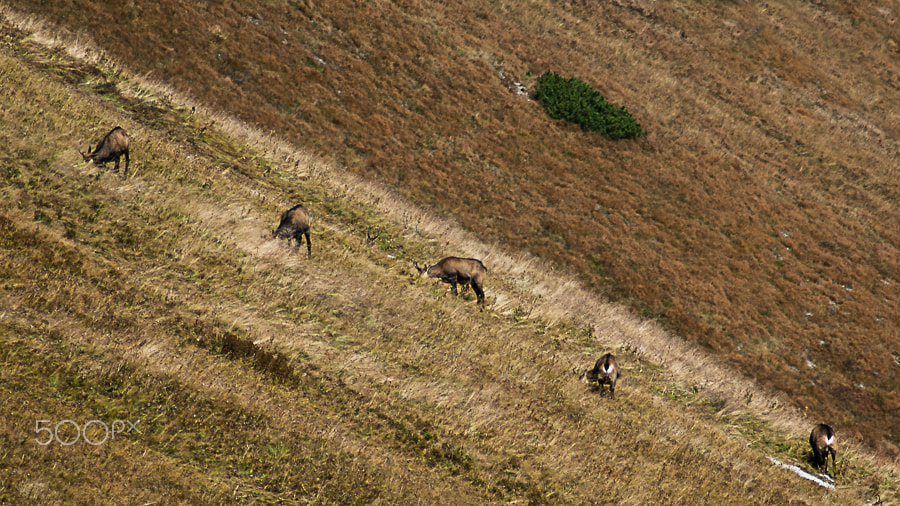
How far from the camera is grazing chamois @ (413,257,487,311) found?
645 inches

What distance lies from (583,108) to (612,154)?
341 cm

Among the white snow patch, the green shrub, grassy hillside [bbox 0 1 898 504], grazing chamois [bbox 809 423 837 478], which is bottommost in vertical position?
grassy hillside [bbox 0 1 898 504]

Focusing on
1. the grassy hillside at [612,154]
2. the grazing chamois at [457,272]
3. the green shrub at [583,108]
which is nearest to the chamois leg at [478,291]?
the grazing chamois at [457,272]

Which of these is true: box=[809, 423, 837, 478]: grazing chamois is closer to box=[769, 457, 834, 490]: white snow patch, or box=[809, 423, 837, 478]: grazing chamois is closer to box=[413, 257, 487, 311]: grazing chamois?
box=[769, 457, 834, 490]: white snow patch

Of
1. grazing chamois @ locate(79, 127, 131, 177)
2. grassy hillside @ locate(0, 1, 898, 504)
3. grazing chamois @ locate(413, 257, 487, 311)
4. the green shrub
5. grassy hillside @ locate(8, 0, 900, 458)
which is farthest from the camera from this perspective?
the green shrub

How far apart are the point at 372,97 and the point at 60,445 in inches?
946

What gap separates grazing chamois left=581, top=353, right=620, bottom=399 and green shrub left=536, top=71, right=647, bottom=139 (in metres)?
21.3

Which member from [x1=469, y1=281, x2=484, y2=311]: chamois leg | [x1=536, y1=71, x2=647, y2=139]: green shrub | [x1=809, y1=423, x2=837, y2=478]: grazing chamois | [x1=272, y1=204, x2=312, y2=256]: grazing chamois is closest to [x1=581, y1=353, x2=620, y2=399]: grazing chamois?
[x1=469, y1=281, x2=484, y2=311]: chamois leg

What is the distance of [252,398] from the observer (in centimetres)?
1009

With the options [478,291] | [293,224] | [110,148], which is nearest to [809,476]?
[478,291]

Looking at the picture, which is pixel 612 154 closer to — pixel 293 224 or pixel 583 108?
pixel 583 108

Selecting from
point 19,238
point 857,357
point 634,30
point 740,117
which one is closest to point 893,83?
point 740,117

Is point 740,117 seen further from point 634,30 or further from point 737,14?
point 737,14

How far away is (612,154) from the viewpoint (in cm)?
3303
